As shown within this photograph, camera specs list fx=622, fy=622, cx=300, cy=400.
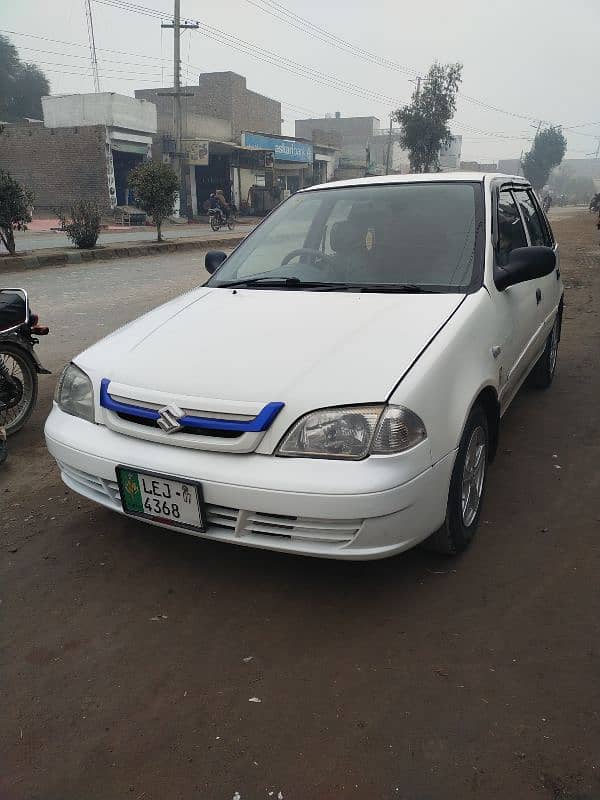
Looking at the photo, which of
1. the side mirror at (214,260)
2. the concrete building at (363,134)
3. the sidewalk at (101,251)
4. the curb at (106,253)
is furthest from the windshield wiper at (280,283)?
the concrete building at (363,134)

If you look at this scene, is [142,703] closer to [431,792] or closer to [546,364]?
[431,792]

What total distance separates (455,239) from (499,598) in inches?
67.0

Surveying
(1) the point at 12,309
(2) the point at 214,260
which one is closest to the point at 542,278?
(2) the point at 214,260

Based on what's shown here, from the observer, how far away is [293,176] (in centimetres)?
4453

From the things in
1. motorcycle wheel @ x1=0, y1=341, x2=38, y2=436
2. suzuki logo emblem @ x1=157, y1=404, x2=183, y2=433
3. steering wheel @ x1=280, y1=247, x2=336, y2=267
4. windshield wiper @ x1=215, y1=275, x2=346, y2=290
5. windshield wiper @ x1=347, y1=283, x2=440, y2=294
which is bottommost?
motorcycle wheel @ x1=0, y1=341, x2=38, y2=436

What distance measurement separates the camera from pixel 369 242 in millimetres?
3262

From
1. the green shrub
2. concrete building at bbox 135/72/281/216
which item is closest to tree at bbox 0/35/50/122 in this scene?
concrete building at bbox 135/72/281/216

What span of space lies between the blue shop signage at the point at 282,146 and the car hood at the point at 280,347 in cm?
3625

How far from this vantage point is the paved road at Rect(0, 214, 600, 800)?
5.65ft

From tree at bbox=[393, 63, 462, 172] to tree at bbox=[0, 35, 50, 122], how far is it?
31.6 metres

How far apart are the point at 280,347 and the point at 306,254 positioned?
1289mm

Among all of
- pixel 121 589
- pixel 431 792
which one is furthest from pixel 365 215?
pixel 431 792

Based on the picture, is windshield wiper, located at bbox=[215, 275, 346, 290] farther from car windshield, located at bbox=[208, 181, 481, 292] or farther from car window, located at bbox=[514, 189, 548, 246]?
car window, located at bbox=[514, 189, 548, 246]

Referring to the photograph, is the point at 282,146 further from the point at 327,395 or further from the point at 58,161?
the point at 327,395
